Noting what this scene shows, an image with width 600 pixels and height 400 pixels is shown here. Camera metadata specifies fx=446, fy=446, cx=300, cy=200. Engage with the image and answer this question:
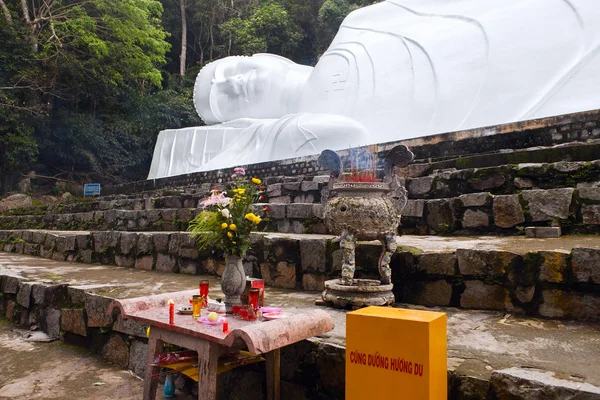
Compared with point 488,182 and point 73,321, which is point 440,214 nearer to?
point 488,182

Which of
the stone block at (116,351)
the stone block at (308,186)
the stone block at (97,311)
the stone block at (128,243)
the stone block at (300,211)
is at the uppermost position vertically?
the stone block at (308,186)

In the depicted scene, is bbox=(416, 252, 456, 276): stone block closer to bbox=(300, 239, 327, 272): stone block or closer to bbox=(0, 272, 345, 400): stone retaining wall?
bbox=(300, 239, 327, 272): stone block

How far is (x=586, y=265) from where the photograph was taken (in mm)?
2322

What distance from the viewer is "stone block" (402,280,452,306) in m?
2.83

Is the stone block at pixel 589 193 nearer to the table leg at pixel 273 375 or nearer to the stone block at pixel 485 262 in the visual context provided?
the stone block at pixel 485 262

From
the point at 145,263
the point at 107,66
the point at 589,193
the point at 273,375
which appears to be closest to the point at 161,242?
the point at 145,263

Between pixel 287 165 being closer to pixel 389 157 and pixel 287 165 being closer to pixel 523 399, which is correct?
pixel 389 157

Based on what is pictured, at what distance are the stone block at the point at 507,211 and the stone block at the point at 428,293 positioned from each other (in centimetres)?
138

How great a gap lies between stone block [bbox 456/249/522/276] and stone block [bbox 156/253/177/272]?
10.2ft

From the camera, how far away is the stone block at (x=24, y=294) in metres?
4.11

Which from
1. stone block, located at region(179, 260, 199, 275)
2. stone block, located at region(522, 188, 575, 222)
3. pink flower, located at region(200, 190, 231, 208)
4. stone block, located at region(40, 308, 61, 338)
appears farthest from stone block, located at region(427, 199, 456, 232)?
stone block, located at region(40, 308, 61, 338)

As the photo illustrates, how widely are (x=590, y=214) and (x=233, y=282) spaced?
2835 millimetres

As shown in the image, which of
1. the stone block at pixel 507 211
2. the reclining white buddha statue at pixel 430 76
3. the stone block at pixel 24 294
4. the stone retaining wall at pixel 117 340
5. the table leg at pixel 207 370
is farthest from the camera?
the reclining white buddha statue at pixel 430 76

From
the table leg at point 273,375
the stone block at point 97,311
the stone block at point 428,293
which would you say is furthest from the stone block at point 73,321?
the stone block at point 428,293
